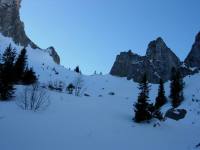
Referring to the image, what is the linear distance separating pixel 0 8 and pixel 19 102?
130 metres

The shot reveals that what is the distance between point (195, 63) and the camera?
8675cm

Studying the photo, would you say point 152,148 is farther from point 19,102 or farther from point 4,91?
point 4,91

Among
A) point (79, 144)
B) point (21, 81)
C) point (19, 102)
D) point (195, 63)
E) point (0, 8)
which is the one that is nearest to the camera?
point (79, 144)

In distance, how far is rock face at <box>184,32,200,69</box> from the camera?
86.8 metres

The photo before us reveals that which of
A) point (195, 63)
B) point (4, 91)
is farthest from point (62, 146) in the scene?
point (195, 63)

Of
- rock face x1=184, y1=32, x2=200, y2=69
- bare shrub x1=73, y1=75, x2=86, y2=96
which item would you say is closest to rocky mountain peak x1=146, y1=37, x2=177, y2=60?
rock face x1=184, y1=32, x2=200, y2=69

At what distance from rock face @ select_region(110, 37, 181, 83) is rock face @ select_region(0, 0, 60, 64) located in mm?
52731

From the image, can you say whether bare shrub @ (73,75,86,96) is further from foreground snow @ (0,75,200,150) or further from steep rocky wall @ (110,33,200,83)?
foreground snow @ (0,75,200,150)

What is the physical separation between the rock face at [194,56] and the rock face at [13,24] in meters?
89.3

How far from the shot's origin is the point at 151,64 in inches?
4397

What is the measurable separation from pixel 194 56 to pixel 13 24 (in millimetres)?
106771

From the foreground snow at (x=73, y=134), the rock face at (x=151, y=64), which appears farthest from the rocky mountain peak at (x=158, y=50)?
the foreground snow at (x=73, y=134)

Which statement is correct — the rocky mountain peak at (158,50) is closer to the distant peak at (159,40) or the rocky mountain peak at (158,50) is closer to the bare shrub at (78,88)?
the distant peak at (159,40)

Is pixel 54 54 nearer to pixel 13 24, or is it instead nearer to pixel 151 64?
pixel 13 24
